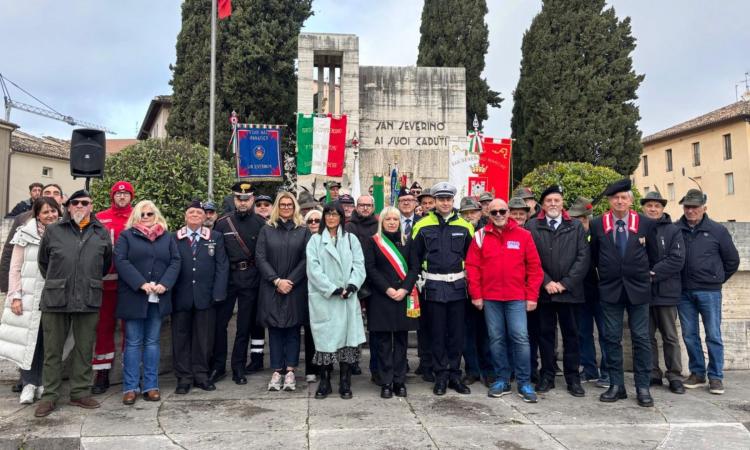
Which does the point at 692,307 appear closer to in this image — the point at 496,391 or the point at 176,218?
the point at 496,391

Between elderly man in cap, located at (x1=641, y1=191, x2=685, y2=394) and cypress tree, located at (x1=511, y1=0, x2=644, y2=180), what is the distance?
49.8 ft

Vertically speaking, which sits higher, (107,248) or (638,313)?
(107,248)

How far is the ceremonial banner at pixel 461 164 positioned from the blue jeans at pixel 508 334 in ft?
28.0

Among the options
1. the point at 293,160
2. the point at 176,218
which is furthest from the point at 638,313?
the point at 293,160

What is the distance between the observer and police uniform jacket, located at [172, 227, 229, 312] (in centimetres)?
554

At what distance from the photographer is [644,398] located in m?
5.18

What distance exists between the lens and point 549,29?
20938 mm

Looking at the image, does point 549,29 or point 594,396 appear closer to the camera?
point 594,396

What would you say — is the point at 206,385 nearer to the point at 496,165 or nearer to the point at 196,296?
the point at 196,296

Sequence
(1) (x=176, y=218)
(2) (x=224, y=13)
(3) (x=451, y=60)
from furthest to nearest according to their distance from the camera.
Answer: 1. (3) (x=451, y=60)
2. (2) (x=224, y=13)
3. (1) (x=176, y=218)

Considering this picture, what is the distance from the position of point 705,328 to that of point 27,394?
6821mm

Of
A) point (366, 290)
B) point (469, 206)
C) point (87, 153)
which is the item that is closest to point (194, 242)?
point (366, 290)

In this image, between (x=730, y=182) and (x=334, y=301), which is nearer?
(x=334, y=301)

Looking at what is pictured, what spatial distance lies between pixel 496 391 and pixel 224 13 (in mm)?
10947
